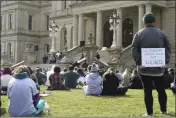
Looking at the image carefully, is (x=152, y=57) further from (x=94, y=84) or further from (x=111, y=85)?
(x=94, y=84)

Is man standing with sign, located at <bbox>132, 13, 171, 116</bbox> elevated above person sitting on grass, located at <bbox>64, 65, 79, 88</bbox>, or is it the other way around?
man standing with sign, located at <bbox>132, 13, 171, 116</bbox>

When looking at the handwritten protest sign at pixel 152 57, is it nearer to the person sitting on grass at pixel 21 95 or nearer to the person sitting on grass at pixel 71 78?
the person sitting on grass at pixel 21 95

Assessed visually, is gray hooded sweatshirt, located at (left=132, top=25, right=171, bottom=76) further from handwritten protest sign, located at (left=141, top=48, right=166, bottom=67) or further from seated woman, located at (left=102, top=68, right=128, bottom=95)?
seated woman, located at (left=102, top=68, right=128, bottom=95)

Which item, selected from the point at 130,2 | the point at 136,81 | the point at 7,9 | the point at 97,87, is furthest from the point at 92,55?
the point at 7,9

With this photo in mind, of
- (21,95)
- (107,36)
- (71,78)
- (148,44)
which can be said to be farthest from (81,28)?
(21,95)

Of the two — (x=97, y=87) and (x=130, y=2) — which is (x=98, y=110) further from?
(x=130, y=2)

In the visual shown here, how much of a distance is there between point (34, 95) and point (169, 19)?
34.8m

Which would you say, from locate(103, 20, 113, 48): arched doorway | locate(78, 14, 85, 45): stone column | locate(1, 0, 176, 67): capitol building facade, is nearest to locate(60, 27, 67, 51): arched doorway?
locate(1, 0, 176, 67): capitol building facade

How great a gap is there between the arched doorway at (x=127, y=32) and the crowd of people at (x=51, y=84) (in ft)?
52.8

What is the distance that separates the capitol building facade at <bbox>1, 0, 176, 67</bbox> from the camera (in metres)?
42.2

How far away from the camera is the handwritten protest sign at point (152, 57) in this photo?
9047 millimetres

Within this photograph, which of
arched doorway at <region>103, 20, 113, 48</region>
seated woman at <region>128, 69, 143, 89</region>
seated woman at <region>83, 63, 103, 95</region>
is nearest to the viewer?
seated woman at <region>83, 63, 103, 95</region>

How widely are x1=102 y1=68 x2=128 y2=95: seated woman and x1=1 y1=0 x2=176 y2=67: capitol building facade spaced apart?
2152cm

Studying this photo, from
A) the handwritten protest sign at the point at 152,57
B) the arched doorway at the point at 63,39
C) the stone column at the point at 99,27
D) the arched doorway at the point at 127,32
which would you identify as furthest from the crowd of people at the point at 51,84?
the arched doorway at the point at 63,39
